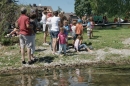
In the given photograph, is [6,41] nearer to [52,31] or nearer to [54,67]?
[52,31]

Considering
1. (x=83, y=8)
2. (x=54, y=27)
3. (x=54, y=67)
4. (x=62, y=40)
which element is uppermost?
(x=83, y=8)

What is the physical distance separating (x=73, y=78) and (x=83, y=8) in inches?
3087

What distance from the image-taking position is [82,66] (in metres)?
13.3

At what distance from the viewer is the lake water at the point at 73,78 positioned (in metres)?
9.71

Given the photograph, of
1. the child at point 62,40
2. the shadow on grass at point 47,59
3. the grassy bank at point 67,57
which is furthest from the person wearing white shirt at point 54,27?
the shadow on grass at point 47,59

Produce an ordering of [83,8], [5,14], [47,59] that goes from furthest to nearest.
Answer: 1. [83,8]
2. [5,14]
3. [47,59]

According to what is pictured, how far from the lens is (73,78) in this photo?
34.8 feet

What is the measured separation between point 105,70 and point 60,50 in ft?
10.9

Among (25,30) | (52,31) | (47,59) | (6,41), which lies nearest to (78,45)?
(52,31)

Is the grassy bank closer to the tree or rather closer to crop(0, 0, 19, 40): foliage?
crop(0, 0, 19, 40): foliage

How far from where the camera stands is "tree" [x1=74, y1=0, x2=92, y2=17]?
8804 cm

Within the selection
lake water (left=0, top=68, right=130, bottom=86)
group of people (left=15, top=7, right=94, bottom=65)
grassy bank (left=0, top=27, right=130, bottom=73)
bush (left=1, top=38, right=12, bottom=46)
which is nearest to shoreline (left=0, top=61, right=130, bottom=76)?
grassy bank (left=0, top=27, right=130, bottom=73)

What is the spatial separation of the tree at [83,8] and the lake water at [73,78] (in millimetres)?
76195

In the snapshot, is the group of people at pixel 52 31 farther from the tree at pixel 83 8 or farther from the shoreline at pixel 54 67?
the tree at pixel 83 8
